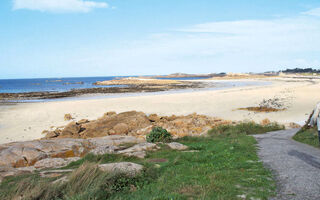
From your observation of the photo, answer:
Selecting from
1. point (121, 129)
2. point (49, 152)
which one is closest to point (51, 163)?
point (49, 152)

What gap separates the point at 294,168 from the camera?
725 centimetres

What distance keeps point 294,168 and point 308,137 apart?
5498mm

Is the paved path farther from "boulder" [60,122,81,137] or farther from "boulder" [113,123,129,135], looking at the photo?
"boulder" [60,122,81,137]

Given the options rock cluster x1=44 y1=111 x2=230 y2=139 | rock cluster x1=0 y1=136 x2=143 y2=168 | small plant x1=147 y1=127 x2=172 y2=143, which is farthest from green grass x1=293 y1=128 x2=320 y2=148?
rock cluster x1=0 y1=136 x2=143 y2=168

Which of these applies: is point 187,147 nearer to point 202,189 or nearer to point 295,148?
point 295,148

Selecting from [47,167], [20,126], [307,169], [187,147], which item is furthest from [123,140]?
[20,126]

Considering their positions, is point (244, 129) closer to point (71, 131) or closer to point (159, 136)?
point (159, 136)

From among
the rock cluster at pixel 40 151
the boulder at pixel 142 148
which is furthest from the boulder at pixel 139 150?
the rock cluster at pixel 40 151

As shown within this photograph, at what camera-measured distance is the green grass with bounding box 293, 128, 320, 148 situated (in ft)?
36.1

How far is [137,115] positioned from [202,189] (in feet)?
52.6

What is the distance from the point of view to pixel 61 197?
18.0 feet

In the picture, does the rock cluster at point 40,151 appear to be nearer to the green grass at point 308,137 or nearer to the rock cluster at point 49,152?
the rock cluster at point 49,152

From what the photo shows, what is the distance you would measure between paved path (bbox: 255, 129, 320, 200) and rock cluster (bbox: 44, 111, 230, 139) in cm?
798

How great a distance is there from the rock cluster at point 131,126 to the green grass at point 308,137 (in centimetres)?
618
